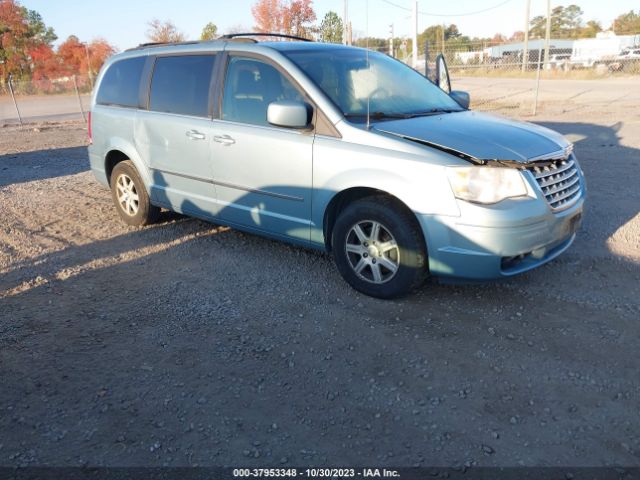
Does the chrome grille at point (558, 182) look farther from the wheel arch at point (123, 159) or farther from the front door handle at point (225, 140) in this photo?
the wheel arch at point (123, 159)

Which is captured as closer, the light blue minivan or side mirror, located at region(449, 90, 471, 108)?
the light blue minivan

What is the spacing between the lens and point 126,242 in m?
5.59

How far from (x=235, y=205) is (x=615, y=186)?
192 inches

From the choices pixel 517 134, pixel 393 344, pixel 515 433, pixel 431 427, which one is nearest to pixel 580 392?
pixel 515 433

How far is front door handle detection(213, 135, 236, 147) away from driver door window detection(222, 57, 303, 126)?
163mm

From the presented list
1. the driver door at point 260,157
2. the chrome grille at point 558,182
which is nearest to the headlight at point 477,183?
the chrome grille at point 558,182

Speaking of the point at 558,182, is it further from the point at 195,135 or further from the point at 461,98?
the point at 195,135

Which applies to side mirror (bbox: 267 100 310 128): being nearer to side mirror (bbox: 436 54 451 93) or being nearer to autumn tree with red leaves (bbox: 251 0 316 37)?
side mirror (bbox: 436 54 451 93)

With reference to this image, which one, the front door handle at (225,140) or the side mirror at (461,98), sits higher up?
the side mirror at (461,98)

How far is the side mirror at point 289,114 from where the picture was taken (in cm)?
397

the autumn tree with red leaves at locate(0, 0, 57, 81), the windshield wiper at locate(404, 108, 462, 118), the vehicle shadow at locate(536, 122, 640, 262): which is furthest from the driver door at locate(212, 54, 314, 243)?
the autumn tree with red leaves at locate(0, 0, 57, 81)

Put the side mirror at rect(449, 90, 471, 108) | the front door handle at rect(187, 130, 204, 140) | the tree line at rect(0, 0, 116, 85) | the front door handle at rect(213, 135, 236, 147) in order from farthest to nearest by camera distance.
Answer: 1. the tree line at rect(0, 0, 116, 85)
2. the side mirror at rect(449, 90, 471, 108)
3. the front door handle at rect(187, 130, 204, 140)
4. the front door handle at rect(213, 135, 236, 147)

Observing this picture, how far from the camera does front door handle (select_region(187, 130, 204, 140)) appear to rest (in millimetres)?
4863

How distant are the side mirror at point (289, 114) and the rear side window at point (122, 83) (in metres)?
2.27
